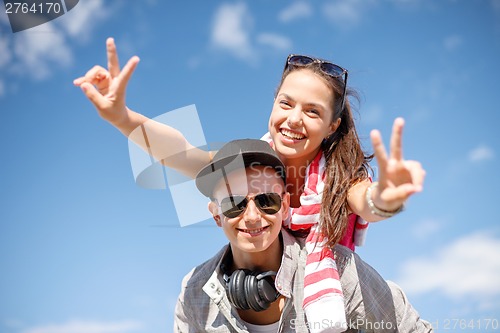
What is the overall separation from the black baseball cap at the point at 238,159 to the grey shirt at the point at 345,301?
642mm

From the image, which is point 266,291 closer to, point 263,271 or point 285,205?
point 263,271

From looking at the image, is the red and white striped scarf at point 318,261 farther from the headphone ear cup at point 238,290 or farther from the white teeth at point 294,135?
the headphone ear cup at point 238,290

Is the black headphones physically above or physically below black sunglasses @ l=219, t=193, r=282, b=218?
below

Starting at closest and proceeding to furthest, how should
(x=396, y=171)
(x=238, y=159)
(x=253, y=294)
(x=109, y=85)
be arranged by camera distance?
1. (x=396, y=171)
2. (x=109, y=85)
3. (x=253, y=294)
4. (x=238, y=159)

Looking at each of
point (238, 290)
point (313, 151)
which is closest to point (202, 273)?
point (238, 290)

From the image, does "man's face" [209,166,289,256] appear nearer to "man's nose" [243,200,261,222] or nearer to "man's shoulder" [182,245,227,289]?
"man's nose" [243,200,261,222]

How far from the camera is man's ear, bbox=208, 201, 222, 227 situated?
461 cm

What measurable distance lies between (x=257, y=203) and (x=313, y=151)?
2.52 ft

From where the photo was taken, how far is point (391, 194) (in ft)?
11.1

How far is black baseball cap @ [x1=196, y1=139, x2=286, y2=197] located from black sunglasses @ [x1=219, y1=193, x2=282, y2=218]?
23 centimetres

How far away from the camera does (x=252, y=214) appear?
Answer: 4.36m

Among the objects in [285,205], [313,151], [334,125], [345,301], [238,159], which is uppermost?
[334,125]

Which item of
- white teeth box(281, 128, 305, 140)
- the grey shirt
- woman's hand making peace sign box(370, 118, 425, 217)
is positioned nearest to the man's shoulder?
the grey shirt

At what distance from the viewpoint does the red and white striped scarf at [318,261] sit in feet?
13.7
